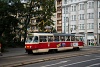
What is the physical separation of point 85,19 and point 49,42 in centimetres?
4753

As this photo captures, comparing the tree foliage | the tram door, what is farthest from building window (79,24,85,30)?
the tree foliage

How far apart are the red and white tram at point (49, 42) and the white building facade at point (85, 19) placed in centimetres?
3609

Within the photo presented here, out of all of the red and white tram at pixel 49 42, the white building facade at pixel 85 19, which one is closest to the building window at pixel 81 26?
the white building facade at pixel 85 19

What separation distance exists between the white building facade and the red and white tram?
3609cm

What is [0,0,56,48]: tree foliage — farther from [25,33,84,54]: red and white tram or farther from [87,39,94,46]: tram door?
[87,39,94,46]: tram door

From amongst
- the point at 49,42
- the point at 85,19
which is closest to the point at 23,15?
the point at 49,42

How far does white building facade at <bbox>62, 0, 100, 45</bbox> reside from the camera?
2918 inches

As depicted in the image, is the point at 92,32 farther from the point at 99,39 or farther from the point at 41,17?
the point at 41,17

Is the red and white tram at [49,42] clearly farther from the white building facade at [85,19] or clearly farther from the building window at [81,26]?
the building window at [81,26]

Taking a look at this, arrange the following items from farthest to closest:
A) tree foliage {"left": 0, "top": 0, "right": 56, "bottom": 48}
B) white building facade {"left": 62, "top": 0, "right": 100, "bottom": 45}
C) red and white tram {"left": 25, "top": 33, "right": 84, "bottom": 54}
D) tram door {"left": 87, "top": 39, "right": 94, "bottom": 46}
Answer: tram door {"left": 87, "top": 39, "right": 94, "bottom": 46} → white building facade {"left": 62, "top": 0, "right": 100, "bottom": 45} → tree foliage {"left": 0, "top": 0, "right": 56, "bottom": 48} → red and white tram {"left": 25, "top": 33, "right": 84, "bottom": 54}

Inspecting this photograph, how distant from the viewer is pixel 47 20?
53031mm

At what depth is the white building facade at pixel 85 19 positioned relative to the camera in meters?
74.1

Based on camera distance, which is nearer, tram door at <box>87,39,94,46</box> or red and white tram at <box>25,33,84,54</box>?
red and white tram at <box>25,33,84,54</box>

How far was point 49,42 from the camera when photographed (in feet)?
101
